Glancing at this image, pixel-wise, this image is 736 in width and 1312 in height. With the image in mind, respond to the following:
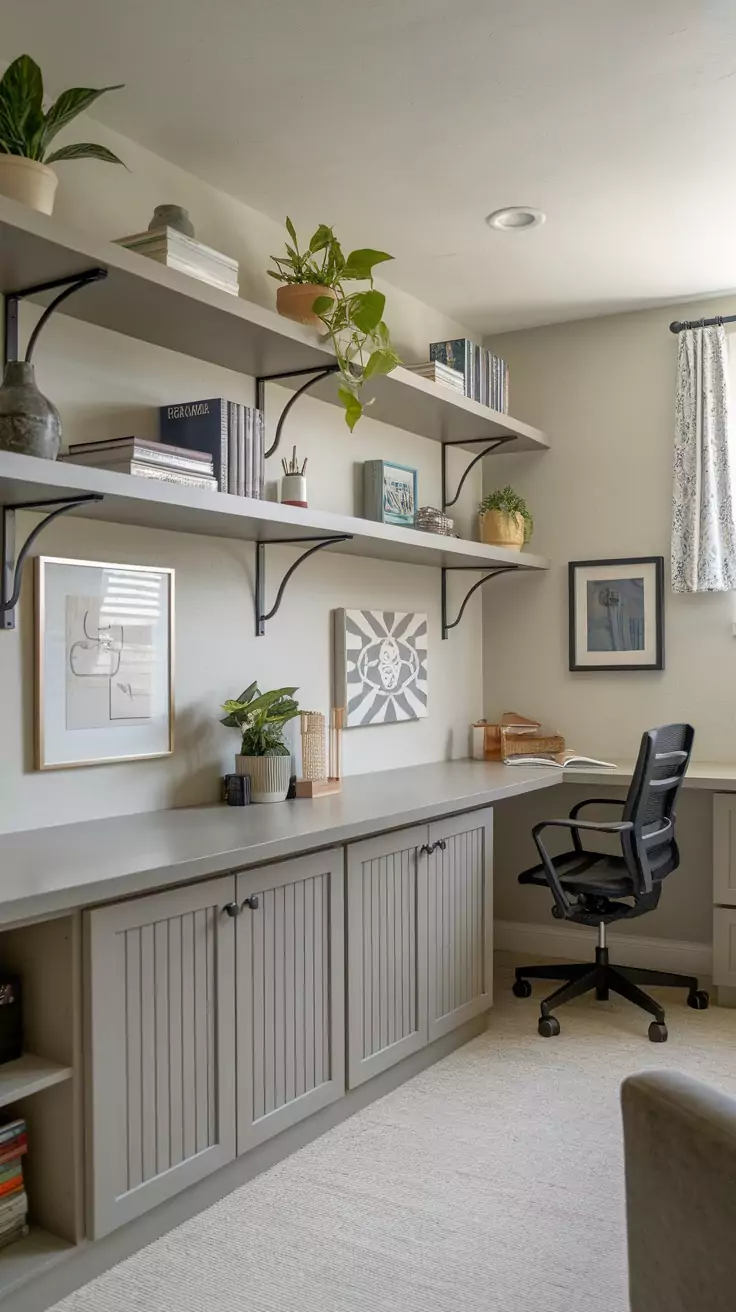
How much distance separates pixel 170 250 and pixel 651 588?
2.46m

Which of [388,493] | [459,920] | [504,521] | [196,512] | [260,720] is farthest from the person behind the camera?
[504,521]

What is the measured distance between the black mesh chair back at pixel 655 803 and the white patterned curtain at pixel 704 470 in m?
0.79

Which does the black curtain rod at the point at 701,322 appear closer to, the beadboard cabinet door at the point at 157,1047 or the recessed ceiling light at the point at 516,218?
the recessed ceiling light at the point at 516,218

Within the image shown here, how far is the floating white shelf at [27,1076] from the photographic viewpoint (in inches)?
73.9

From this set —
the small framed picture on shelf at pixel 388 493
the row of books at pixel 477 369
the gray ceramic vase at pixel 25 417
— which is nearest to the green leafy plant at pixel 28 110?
the gray ceramic vase at pixel 25 417

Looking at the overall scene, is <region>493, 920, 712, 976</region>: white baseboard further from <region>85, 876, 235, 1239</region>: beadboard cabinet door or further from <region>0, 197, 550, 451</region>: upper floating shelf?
<region>85, 876, 235, 1239</region>: beadboard cabinet door

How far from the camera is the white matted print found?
359 centimetres


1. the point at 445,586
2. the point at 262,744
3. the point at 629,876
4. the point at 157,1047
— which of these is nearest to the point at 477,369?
the point at 445,586

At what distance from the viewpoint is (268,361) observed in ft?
9.84

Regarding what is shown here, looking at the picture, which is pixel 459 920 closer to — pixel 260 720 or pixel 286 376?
pixel 260 720

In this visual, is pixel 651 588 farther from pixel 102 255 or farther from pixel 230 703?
pixel 102 255

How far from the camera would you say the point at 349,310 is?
2895 mm

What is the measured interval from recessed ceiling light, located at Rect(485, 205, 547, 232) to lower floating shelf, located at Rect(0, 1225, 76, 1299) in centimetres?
294

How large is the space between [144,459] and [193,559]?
2.02 ft
